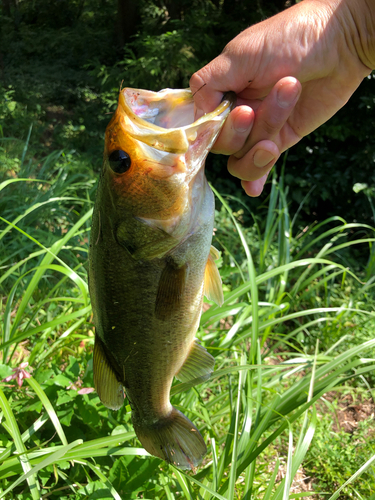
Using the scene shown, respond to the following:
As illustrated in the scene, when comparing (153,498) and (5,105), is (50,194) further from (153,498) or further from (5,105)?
(5,105)

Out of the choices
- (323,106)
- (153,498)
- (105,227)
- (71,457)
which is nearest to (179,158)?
(105,227)

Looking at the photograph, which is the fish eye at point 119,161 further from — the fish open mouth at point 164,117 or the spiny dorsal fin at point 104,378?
the spiny dorsal fin at point 104,378

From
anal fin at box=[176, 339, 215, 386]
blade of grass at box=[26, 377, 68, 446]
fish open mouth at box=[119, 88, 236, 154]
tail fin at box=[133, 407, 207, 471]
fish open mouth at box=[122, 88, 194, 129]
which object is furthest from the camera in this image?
blade of grass at box=[26, 377, 68, 446]

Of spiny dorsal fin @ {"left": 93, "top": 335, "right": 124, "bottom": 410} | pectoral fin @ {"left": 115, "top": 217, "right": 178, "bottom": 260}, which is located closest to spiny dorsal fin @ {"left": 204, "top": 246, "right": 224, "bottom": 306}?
pectoral fin @ {"left": 115, "top": 217, "right": 178, "bottom": 260}

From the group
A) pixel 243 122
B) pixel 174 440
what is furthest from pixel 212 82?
pixel 174 440

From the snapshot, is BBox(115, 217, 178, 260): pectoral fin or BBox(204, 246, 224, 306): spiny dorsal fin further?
BBox(204, 246, 224, 306): spiny dorsal fin

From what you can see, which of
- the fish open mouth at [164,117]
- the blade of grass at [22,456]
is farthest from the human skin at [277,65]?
the blade of grass at [22,456]

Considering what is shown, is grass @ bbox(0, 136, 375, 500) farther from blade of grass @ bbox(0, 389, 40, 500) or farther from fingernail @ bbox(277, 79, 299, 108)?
fingernail @ bbox(277, 79, 299, 108)
